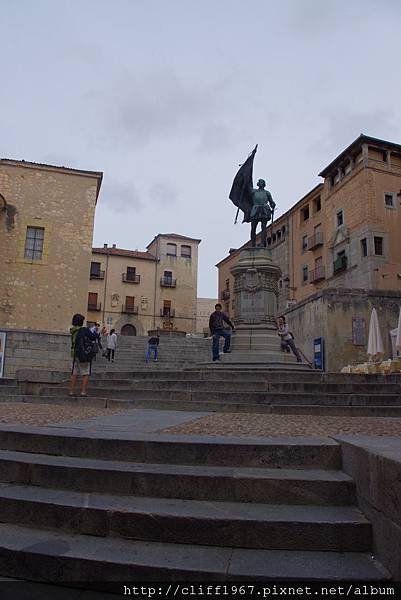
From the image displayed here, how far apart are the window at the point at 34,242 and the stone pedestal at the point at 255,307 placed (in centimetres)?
1206

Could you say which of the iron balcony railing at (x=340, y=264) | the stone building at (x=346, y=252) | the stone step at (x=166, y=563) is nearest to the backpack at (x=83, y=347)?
the stone step at (x=166, y=563)

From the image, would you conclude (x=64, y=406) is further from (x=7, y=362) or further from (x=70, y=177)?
(x=70, y=177)

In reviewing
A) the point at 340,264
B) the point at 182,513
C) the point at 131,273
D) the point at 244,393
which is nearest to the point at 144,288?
the point at 131,273

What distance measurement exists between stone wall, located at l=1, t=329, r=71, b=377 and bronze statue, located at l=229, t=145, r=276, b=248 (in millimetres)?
7258

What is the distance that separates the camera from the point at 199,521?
2588 millimetres

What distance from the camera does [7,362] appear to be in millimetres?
14633

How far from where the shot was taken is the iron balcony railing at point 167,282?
4791 centimetres

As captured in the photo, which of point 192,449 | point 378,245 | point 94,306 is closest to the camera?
point 192,449

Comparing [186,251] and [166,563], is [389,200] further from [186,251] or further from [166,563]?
[166,563]

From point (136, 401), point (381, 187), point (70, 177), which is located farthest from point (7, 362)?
point (381, 187)

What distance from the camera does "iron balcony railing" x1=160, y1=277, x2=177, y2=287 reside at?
47.9 meters

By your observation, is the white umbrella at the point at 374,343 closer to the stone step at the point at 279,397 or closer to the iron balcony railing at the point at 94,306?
the stone step at the point at 279,397

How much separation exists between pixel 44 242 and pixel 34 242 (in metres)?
0.48

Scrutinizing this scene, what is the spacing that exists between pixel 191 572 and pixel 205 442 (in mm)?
1249
